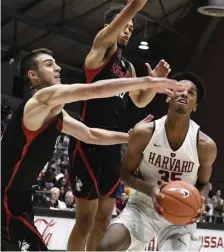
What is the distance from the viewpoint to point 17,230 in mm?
3699

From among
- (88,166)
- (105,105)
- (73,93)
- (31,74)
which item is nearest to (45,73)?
(31,74)

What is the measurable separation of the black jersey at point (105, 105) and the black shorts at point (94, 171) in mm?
211

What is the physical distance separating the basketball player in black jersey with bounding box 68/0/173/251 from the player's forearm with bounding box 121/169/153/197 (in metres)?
0.37

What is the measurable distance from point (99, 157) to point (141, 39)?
52.2 ft

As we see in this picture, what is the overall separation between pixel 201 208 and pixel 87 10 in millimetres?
13461

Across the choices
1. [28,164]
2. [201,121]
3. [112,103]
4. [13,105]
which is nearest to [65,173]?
[13,105]

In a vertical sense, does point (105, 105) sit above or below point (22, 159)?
above

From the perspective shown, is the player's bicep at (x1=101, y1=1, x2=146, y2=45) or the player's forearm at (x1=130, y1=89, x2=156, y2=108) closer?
the player's bicep at (x1=101, y1=1, x2=146, y2=45)

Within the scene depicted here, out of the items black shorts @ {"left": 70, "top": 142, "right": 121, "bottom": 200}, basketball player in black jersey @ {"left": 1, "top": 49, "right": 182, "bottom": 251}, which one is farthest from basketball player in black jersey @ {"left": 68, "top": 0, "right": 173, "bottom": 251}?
basketball player in black jersey @ {"left": 1, "top": 49, "right": 182, "bottom": 251}

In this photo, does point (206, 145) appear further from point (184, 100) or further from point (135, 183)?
point (135, 183)

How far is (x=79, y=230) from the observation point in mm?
4602

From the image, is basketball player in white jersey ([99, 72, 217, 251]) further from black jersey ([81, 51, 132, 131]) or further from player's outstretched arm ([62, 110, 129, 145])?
black jersey ([81, 51, 132, 131])

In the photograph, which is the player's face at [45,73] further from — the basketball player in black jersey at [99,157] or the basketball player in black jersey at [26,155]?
the basketball player in black jersey at [99,157]

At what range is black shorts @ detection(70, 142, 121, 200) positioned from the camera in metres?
4.68
